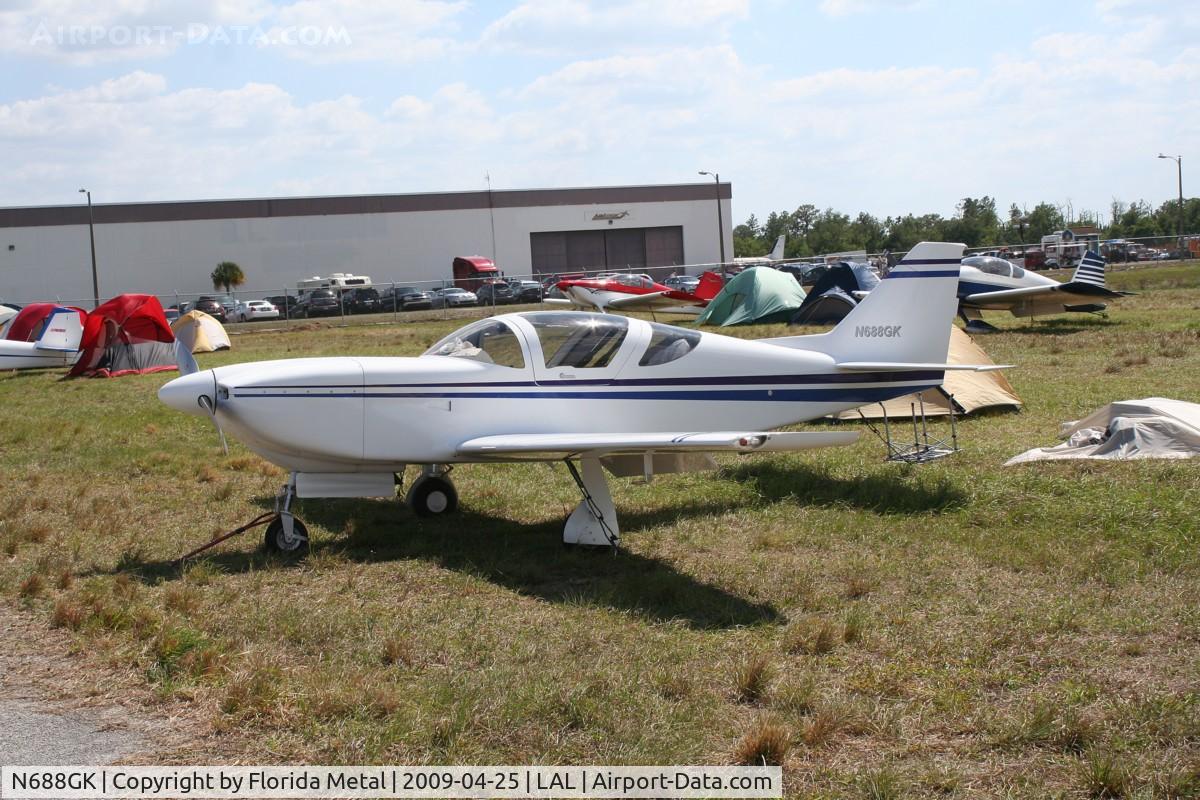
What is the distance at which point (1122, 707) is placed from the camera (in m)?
4.41

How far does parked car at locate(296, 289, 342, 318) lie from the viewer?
Result: 4812 centimetres

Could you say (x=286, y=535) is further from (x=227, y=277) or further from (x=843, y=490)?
(x=227, y=277)

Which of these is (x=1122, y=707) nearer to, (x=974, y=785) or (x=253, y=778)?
(x=974, y=785)

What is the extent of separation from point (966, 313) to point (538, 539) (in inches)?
721

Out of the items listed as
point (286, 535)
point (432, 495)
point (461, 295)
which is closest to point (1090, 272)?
point (432, 495)

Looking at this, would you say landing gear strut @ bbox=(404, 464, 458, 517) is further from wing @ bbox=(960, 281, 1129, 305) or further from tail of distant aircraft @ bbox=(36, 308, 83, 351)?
wing @ bbox=(960, 281, 1129, 305)

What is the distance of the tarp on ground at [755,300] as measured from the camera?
90.1 feet

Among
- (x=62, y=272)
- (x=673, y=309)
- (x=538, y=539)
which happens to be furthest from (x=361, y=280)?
(x=538, y=539)

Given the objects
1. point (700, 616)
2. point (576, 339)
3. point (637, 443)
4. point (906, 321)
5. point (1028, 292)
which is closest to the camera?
point (700, 616)

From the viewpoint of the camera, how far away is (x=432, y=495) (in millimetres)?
8906

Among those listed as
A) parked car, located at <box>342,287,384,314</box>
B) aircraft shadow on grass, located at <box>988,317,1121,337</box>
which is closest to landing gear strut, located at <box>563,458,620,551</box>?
aircraft shadow on grass, located at <box>988,317,1121,337</box>

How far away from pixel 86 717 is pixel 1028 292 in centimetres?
2246

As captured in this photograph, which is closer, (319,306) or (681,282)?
(319,306)

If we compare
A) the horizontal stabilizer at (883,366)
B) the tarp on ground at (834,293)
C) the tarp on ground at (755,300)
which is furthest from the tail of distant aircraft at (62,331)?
the horizontal stabilizer at (883,366)
